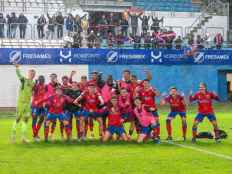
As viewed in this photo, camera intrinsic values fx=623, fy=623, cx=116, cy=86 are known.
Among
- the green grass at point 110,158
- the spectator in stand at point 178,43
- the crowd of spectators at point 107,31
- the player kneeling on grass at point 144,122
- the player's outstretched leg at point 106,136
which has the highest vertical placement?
the crowd of spectators at point 107,31

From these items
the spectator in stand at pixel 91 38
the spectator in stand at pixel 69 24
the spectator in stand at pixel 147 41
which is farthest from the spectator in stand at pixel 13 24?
the spectator in stand at pixel 147 41

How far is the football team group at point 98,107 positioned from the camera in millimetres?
19000

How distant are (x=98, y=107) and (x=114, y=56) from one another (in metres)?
22.2

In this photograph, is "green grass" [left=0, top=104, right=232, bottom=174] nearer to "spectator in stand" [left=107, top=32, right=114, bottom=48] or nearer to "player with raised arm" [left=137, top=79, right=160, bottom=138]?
"player with raised arm" [left=137, top=79, right=160, bottom=138]

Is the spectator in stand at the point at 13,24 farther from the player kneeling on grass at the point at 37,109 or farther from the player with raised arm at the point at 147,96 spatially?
the player with raised arm at the point at 147,96

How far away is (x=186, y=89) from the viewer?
4359 centimetres

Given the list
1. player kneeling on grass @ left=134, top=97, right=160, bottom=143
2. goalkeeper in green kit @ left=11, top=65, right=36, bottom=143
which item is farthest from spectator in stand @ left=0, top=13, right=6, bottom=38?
player kneeling on grass @ left=134, top=97, right=160, bottom=143

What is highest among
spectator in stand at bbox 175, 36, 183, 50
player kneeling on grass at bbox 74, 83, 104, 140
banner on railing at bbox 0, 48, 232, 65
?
spectator in stand at bbox 175, 36, 183, 50

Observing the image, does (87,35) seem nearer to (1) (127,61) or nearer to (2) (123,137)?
(1) (127,61)

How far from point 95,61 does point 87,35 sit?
2085mm

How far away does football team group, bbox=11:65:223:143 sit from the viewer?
19000mm

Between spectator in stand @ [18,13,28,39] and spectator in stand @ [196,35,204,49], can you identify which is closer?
spectator in stand @ [18,13,28,39]

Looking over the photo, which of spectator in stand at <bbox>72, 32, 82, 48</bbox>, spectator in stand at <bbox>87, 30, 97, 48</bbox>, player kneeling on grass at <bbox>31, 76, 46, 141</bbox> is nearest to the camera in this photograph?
player kneeling on grass at <bbox>31, 76, 46, 141</bbox>

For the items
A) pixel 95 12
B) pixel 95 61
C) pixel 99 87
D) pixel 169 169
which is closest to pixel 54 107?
pixel 99 87
